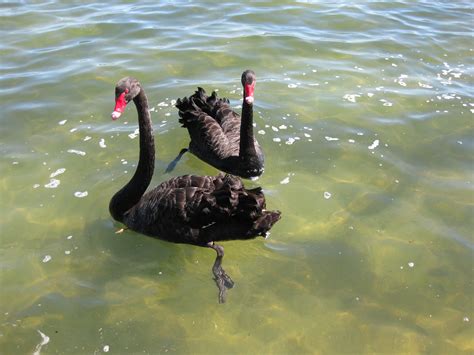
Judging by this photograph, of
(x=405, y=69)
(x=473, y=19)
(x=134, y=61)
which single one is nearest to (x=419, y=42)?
(x=405, y=69)

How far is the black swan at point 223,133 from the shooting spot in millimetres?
5172

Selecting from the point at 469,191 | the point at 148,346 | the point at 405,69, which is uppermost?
the point at 405,69

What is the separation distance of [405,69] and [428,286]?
15.8ft

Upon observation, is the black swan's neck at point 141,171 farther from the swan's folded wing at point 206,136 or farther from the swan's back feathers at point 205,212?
the swan's folded wing at point 206,136

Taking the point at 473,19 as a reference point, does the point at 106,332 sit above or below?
below

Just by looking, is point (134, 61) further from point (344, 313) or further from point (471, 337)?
point (471, 337)

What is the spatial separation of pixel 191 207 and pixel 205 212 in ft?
0.53

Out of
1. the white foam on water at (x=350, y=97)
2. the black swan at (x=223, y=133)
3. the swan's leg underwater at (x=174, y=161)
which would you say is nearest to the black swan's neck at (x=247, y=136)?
the black swan at (x=223, y=133)

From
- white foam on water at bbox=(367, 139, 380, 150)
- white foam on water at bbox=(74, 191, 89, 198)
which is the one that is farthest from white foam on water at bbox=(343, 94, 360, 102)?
white foam on water at bbox=(74, 191, 89, 198)

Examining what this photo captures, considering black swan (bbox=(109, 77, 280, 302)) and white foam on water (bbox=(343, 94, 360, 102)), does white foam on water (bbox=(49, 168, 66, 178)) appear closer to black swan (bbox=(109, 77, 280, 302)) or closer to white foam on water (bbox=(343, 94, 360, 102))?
black swan (bbox=(109, 77, 280, 302))

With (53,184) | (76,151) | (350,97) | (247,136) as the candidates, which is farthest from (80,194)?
(350,97)

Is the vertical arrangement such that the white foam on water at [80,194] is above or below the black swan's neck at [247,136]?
below

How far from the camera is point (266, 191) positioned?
16.8ft

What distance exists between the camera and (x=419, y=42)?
8742 mm
